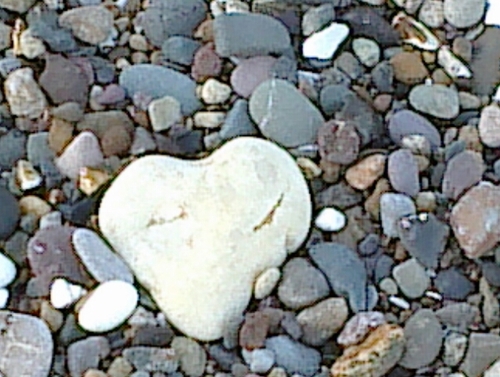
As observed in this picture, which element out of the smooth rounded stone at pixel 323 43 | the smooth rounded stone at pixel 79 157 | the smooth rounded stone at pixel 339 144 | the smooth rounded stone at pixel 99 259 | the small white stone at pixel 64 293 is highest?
the smooth rounded stone at pixel 323 43

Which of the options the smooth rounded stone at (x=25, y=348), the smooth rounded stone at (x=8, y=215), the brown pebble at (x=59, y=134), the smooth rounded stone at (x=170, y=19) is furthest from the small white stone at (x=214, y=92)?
the smooth rounded stone at (x=25, y=348)

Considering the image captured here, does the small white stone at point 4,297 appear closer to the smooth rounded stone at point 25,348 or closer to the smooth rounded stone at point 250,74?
the smooth rounded stone at point 25,348

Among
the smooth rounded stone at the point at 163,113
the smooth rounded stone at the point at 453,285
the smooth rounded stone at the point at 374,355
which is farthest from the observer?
the smooth rounded stone at the point at 163,113

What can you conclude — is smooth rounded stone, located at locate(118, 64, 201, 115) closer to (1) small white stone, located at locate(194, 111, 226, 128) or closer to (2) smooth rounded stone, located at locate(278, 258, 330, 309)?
(1) small white stone, located at locate(194, 111, 226, 128)

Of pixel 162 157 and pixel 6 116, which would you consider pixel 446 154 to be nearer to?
pixel 162 157

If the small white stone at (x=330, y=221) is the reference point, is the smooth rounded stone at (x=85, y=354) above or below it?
below

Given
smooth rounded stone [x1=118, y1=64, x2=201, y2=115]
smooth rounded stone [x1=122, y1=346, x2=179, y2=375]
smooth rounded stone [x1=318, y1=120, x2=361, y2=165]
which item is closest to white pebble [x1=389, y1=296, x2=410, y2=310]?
smooth rounded stone [x1=318, y1=120, x2=361, y2=165]

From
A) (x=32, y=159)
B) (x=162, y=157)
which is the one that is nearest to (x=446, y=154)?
(x=162, y=157)
